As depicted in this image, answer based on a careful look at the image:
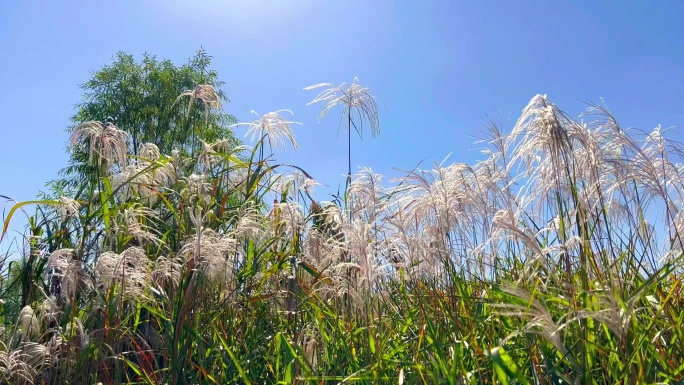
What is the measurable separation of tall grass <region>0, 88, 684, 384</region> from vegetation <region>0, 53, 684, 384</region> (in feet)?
0.04

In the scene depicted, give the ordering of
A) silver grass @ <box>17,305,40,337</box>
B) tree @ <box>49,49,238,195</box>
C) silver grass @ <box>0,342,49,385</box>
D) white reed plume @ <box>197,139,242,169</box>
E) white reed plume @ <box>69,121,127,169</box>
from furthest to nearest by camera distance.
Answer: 1. tree @ <box>49,49,238,195</box>
2. white reed plume @ <box>197,139,242,169</box>
3. white reed plume @ <box>69,121,127,169</box>
4. silver grass @ <box>17,305,40,337</box>
5. silver grass @ <box>0,342,49,385</box>

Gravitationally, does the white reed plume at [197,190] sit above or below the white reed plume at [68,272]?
above

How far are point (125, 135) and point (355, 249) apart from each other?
76.6 inches

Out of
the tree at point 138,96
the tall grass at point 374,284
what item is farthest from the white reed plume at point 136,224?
the tree at point 138,96

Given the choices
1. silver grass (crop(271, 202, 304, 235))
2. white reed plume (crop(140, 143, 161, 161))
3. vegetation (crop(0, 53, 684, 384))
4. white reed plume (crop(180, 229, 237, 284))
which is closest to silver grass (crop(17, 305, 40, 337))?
vegetation (crop(0, 53, 684, 384))

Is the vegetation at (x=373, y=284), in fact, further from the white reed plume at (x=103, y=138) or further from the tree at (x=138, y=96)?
the tree at (x=138, y=96)

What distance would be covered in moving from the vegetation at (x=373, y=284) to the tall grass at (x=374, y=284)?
12mm

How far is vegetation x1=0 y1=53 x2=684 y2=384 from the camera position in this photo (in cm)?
227

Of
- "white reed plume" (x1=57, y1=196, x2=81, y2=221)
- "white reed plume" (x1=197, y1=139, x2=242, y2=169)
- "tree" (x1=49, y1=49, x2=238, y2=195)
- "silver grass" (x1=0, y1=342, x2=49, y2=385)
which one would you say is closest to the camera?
"silver grass" (x1=0, y1=342, x2=49, y2=385)

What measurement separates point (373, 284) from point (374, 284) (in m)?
0.06

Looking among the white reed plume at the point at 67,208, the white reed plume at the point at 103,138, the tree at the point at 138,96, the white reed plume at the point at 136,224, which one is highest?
the tree at the point at 138,96

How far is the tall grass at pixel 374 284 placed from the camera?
2.27 meters

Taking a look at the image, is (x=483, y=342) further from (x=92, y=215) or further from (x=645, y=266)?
(x=92, y=215)

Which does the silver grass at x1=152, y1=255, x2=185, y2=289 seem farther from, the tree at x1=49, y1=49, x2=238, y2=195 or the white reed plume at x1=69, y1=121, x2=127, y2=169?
the tree at x1=49, y1=49, x2=238, y2=195
